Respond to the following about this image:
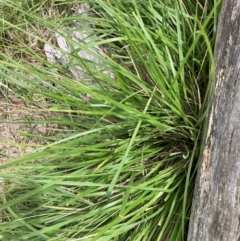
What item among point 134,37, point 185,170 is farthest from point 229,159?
point 134,37

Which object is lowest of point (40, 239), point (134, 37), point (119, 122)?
point (40, 239)

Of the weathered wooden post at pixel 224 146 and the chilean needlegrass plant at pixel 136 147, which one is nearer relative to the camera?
the weathered wooden post at pixel 224 146

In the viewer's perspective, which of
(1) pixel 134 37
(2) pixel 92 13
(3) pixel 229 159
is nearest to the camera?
(3) pixel 229 159

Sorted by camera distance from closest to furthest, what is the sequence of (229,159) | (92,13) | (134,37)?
(229,159)
(134,37)
(92,13)

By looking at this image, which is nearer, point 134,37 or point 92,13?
point 134,37

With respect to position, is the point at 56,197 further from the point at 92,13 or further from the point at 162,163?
the point at 92,13

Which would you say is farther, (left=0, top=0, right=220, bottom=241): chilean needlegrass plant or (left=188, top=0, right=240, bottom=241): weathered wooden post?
(left=0, top=0, right=220, bottom=241): chilean needlegrass plant

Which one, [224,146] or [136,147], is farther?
[136,147]

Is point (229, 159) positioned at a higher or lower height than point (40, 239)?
higher
